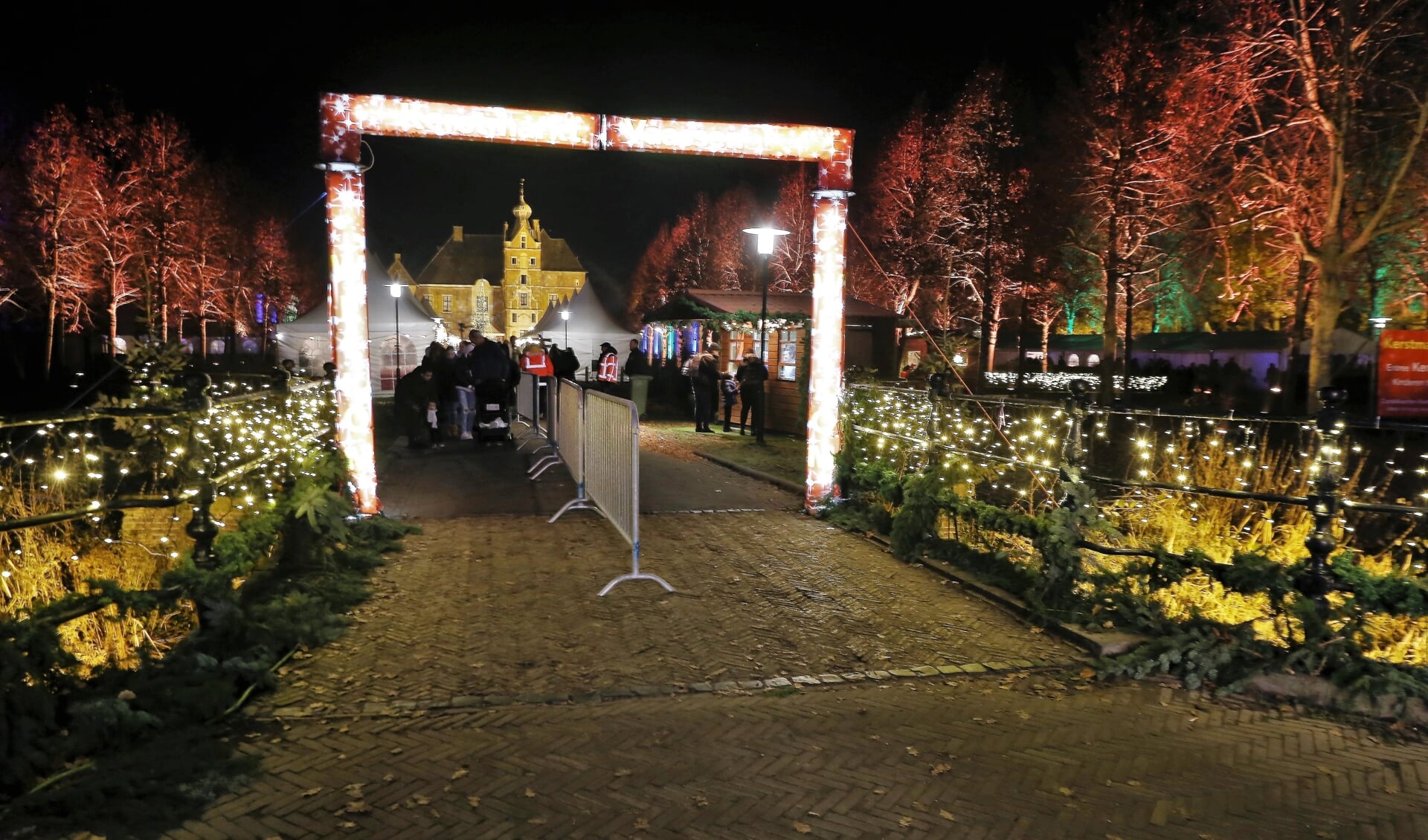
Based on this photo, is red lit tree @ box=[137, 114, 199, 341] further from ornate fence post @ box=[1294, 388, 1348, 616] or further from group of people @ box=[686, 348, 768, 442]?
ornate fence post @ box=[1294, 388, 1348, 616]

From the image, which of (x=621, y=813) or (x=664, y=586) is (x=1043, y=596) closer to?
(x=664, y=586)

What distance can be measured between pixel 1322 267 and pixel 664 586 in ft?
39.7

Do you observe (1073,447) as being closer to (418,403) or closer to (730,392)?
(418,403)

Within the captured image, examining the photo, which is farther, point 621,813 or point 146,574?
point 146,574

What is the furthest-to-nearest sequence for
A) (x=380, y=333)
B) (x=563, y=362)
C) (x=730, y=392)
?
(x=380, y=333)
(x=563, y=362)
(x=730, y=392)

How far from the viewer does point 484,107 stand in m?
8.34

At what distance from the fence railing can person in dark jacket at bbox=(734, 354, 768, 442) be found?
602 centimetres

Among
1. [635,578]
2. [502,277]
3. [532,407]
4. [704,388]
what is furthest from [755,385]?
[502,277]

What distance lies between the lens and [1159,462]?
9641mm

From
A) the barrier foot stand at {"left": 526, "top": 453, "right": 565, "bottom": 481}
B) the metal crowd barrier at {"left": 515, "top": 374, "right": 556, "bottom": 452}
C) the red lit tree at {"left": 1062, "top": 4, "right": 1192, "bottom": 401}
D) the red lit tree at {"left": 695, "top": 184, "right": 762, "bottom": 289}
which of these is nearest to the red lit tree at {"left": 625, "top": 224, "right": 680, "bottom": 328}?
the red lit tree at {"left": 695, "top": 184, "right": 762, "bottom": 289}

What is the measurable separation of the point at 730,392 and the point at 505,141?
11797mm

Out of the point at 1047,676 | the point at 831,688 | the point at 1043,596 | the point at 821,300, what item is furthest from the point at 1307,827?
the point at 821,300

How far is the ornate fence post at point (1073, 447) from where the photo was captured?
612 centimetres

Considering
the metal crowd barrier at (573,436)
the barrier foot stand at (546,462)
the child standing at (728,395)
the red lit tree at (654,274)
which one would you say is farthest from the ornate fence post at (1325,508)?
the red lit tree at (654,274)
